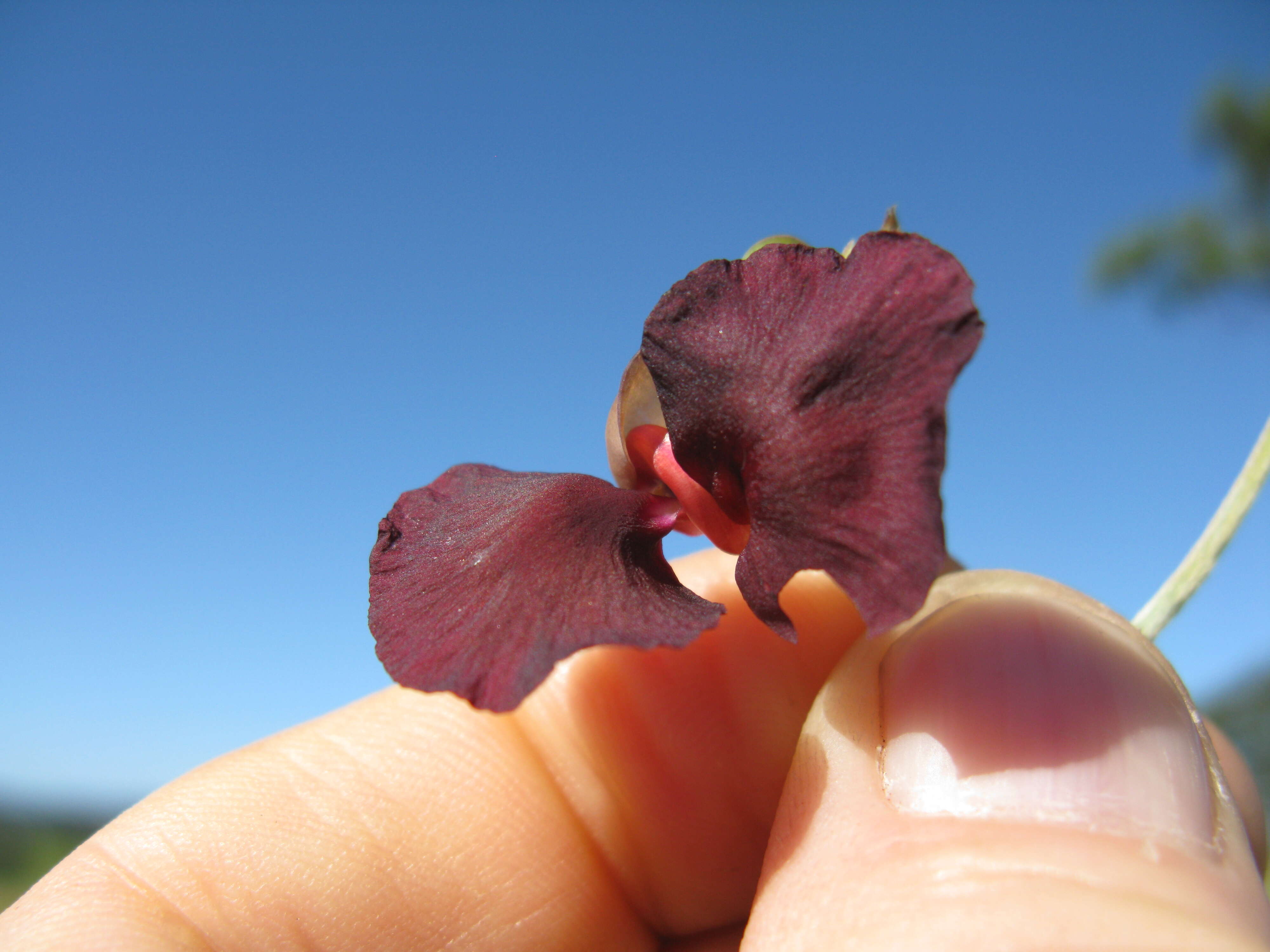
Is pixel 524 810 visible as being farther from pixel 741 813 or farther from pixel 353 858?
pixel 741 813

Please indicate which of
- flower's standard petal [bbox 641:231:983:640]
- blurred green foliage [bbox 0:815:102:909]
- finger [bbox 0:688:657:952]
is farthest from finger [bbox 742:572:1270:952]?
blurred green foliage [bbox 0:815:102:909]

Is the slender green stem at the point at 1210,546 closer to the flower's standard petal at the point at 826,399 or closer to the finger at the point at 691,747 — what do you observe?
the finger at the point at 691,747

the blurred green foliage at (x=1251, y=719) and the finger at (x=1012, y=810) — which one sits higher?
the finger at (x=1012, y=810)

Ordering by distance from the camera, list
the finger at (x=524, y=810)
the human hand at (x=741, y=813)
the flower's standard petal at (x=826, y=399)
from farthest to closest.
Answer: the finger at (x=524, y=810), the human hand at (x=741, y=813), the flower's standard petal at (x=826, y=399)

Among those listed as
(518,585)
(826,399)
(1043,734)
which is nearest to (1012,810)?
(1043,734)

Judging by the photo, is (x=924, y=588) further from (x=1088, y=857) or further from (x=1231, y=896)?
(x=1231, y=896)

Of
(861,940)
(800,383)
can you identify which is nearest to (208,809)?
(861,940)

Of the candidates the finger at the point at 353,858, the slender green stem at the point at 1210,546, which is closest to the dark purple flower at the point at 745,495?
the finger at the point at 353,858

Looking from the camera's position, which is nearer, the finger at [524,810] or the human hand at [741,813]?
the human hand at [741,813]
